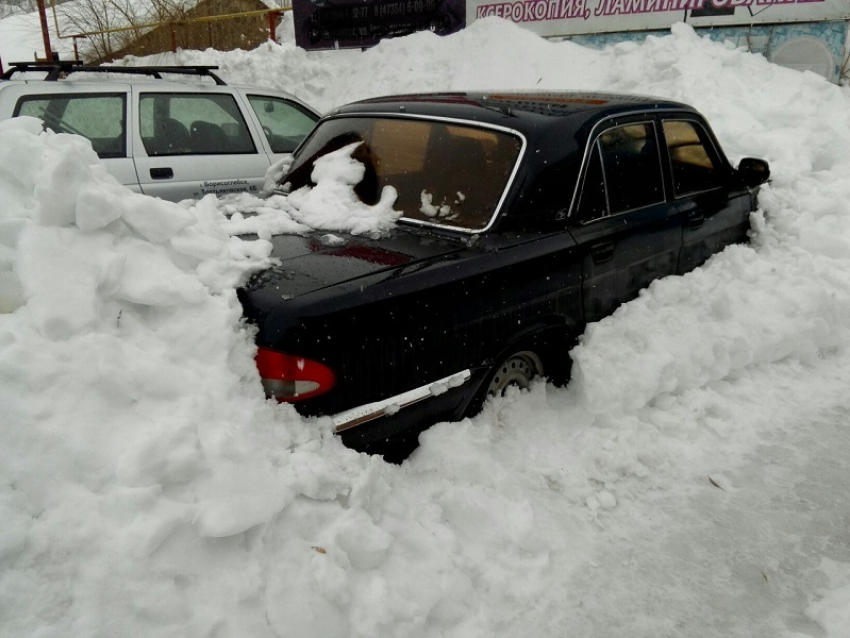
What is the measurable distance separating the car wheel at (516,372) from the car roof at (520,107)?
120 cm

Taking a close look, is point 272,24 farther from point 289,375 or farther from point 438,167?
point 289,375

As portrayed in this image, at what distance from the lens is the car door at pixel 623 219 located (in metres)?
3.71

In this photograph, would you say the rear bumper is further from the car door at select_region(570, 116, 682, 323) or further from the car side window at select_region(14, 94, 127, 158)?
the car side window at select_region(14, 94, 127, 158)

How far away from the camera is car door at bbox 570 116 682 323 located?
3709 millimetres

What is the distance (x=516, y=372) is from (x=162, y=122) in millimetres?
4044

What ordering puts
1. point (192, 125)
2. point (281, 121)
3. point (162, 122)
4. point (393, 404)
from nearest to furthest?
1. point (393, 404)
2. point (162, 122)
3. point (192, 125)
4. point (281, 121)

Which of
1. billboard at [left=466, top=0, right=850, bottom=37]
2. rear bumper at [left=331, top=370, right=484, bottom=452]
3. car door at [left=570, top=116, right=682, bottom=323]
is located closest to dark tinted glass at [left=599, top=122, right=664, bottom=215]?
car door at [left=570, top=116, right=682, bottom=323]

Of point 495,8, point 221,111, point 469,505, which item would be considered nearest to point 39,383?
point 469,505

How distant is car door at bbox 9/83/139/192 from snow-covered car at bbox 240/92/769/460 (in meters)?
1.90

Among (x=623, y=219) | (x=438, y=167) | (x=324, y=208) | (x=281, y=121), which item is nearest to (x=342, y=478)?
(x=324, y=208)

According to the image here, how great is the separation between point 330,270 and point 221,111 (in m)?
4.09

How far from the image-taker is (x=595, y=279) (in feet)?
12.3

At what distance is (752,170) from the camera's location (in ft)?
16.7

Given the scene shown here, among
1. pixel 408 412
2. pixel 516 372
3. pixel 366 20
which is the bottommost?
pixel 516 372
